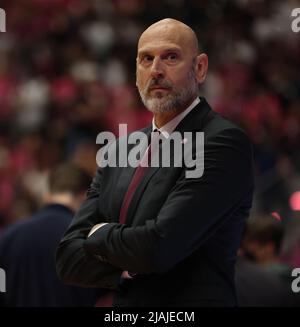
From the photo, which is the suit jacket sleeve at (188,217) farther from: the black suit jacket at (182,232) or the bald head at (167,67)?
the bald head at (167,67)

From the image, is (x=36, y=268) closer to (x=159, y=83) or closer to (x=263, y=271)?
(x=263, y=271)

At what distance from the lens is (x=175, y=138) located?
2674 millimetres

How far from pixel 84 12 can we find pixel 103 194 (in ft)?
25.2

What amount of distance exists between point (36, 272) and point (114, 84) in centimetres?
508

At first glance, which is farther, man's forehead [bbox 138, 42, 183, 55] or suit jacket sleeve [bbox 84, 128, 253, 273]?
man's forehead [bbox 138, 42, 183, 55]

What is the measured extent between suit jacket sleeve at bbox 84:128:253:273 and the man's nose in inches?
10.6

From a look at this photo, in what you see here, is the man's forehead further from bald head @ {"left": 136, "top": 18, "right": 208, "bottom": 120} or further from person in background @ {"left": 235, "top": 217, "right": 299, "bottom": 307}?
person in background @ {"left": 235, "top": 217, "right": 299, "bottom": 307}

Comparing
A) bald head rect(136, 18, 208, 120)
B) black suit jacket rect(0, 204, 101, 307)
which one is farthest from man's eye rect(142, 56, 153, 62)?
black suit jacket rect(0, 204, 101, 307)

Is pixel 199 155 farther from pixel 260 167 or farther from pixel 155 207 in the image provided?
pixel 260 167

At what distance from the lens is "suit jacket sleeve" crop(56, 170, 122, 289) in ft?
8.68

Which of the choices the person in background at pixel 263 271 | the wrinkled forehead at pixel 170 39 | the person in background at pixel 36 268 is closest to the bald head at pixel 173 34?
the wrinkled forehead at pixel 170 39

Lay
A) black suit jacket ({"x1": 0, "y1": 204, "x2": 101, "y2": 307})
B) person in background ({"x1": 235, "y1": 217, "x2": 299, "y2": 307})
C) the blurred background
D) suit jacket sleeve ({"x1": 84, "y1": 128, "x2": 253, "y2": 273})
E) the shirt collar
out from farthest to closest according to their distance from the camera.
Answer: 1. the blurred background
2. black suit jacket ({"x1": 0, "y1": 204, "x2": 101, "y2": 307})
3. person in background ({"x1": 235, "y1": 217, "x2": 299, "y2": 307})
4. the shirt collar
5. suit jacket sleeve ({"x1": 84, "y1": 128, "x2": 253, "y2": 273})

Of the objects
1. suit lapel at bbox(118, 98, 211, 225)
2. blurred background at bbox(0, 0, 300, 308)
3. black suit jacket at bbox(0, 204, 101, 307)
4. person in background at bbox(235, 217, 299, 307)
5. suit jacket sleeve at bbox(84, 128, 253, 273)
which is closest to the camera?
suit jacket sleeve at bbox(84, 128, 253, 273)
